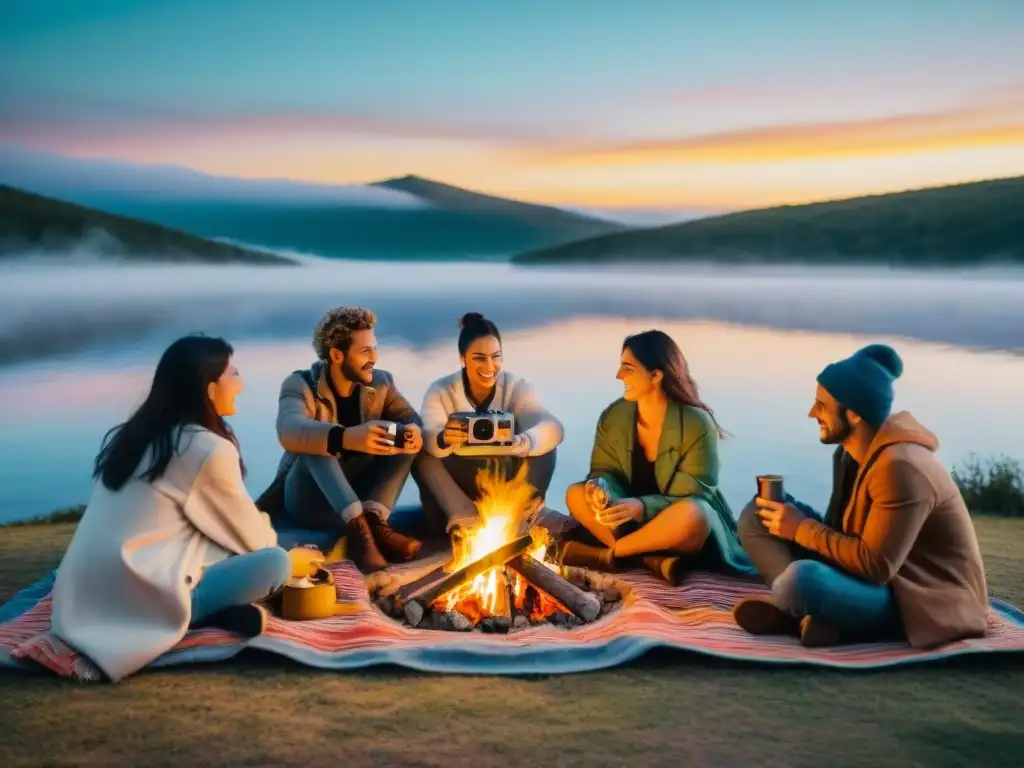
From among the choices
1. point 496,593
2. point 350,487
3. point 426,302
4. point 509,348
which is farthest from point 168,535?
point 509,348

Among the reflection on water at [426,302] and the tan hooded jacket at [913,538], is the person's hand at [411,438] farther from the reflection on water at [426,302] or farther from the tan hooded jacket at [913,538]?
the reflection on water at [426,302]

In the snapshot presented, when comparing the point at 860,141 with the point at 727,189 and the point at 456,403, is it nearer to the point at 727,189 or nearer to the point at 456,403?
the point at 727,189

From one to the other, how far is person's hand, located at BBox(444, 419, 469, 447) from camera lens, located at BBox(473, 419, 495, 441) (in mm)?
47

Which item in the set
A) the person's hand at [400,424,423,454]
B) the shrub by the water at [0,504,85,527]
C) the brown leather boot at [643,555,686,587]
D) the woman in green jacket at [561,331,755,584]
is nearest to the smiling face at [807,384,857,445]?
the woman in green jacket at [561,331,755,584]

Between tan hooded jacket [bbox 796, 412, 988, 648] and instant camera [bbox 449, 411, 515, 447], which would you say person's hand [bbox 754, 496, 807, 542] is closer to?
tan hooded jacket [bbox 796, 412, 988, 648]

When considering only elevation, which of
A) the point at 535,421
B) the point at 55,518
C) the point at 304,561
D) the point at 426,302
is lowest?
the point at 55,518

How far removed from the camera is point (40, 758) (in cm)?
366

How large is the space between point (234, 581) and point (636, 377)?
2.16 metres

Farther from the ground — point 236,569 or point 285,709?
point 236,569

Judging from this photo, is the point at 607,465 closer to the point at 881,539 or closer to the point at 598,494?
the point at 598,494

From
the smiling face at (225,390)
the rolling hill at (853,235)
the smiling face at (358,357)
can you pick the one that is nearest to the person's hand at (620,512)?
the smiling face at (358,357)

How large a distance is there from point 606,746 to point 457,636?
3.90 ft

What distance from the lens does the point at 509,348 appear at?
577 inches

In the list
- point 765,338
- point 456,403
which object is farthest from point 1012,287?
point 456,403
